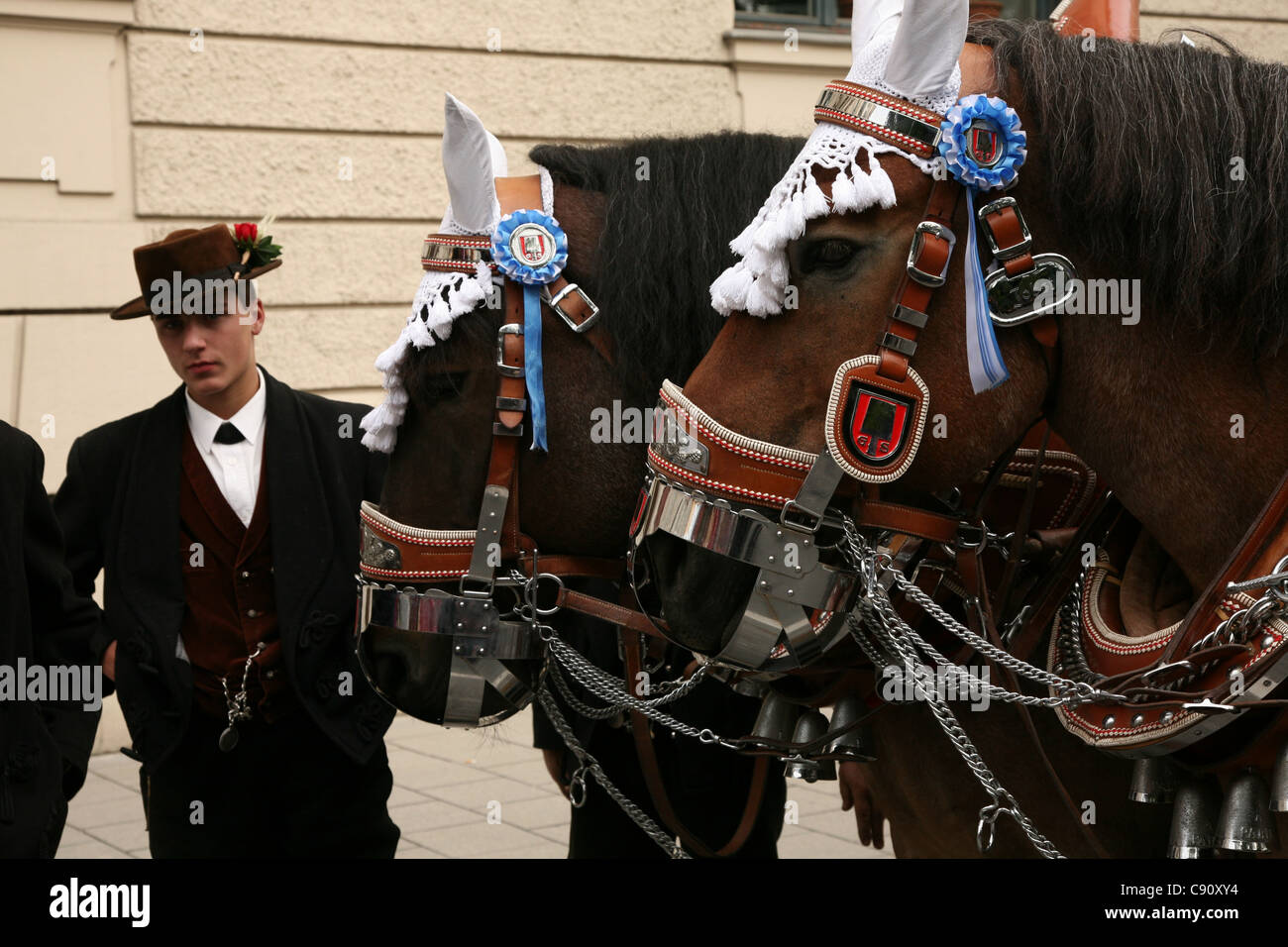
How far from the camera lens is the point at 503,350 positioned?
2.67 m

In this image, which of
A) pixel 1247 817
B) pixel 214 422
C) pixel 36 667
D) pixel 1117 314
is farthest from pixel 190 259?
pixel 1247 817

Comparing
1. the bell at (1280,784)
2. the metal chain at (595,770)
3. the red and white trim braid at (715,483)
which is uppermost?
the red and white trim braid at (715,483)

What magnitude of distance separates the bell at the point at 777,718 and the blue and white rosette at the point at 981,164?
3.22 ft

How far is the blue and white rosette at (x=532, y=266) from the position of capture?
265cm

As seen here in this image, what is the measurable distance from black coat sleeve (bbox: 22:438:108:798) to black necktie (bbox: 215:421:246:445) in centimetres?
63

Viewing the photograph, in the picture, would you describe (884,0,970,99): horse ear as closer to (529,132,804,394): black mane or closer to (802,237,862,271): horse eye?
(802,237,862,271): horse eye

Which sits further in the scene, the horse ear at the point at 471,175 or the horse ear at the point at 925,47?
the horse ear at the point at 471,175

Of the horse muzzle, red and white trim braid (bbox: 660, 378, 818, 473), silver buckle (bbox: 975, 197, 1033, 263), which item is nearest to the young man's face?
the horse muzzle

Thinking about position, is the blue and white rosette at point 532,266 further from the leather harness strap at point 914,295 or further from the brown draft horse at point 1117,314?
the leather harness strap at point 914,295

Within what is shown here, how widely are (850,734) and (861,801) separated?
0.67m

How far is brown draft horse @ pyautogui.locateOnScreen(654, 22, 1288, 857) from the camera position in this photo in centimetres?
190

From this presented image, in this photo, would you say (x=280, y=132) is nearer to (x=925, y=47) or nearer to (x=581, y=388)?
(x=581, y=388)

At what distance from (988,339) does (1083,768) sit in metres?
0.78

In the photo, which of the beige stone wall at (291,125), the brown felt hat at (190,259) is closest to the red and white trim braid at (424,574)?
the brown felt hat at (190,259)
